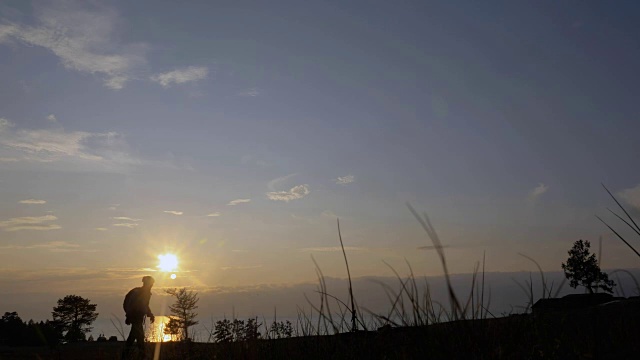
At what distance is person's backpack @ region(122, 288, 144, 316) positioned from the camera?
16.6m

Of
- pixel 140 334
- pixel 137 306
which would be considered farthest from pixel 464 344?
pixel 137 306

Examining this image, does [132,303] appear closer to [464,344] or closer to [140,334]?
[140,334]

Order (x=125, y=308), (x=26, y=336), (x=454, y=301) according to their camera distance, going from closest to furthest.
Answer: (x=454, y=301), (x=125, y=308), (x=26, y=336)

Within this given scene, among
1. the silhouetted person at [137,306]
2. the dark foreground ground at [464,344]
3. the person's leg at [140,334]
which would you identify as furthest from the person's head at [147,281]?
the dark foreground ground at [464,344]

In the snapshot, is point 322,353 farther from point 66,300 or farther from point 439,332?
point 66,300

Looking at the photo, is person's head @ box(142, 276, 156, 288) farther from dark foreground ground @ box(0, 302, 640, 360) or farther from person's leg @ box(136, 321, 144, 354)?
dark foreground ground @ box(0, 302, 640, 360)

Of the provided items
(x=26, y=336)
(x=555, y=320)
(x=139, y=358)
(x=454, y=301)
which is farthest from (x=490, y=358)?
(x=26, y=336)

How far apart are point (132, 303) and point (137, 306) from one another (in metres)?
0.17

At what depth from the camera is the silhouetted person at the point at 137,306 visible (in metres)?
16.2

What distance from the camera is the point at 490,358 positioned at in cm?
543

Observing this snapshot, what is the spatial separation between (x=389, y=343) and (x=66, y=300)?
135 ft

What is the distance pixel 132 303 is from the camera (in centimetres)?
1661

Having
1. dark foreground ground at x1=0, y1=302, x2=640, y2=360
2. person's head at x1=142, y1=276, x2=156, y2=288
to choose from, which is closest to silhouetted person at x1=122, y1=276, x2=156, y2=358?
person's head at x1=142, y1=276, x2=156, y2=288

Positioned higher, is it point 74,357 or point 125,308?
point 125,308
